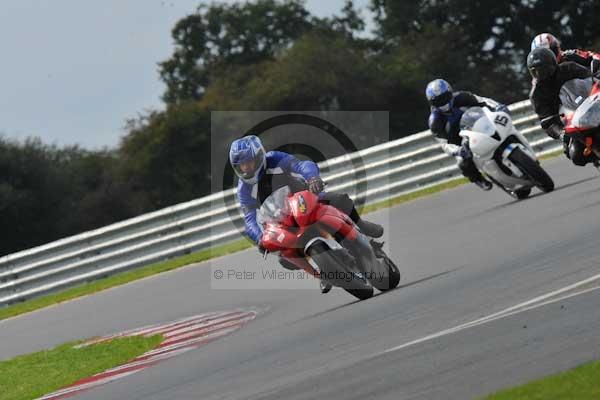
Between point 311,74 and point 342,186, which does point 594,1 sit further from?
point 342,186

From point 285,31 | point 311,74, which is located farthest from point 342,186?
point 285,31

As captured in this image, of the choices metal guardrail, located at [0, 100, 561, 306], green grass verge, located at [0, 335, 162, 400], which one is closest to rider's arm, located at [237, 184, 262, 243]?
green grass verge, located at [0, 335, 162, 400]

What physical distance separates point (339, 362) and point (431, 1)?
55621mm

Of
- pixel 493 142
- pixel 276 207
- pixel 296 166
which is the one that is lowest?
pixel 493 142

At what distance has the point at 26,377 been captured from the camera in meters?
13.5

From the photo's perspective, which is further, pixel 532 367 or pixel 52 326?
pixel 52 326

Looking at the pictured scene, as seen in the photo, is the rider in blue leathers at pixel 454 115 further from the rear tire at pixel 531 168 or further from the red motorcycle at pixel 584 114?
the red motorcycle at pixel 584 114

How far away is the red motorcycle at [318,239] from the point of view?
1223cm

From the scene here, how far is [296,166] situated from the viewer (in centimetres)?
1286

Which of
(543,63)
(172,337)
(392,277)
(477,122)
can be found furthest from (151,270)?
(392,277)

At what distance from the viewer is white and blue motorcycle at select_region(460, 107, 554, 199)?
667 inches

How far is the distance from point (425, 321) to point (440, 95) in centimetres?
821

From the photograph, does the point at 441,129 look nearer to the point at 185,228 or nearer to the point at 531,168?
the point at 531,168

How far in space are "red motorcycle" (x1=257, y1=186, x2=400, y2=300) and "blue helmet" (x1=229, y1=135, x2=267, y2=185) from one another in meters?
0.37
